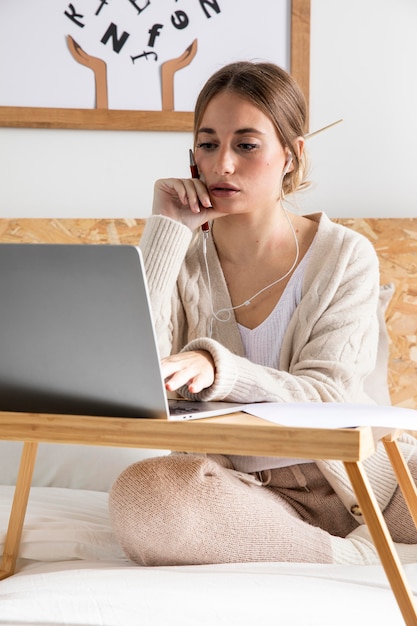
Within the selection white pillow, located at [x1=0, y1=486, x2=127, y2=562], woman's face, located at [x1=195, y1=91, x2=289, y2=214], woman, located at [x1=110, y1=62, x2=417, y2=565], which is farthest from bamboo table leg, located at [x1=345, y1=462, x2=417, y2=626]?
woman's face, located at [x1=195, y1=91, x2=289, y2=214]

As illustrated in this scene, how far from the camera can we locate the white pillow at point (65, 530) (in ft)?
4.22


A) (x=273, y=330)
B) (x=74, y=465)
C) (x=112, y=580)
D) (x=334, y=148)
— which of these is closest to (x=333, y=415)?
(x=112, y=580)

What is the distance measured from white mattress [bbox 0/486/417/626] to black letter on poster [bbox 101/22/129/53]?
1.32m

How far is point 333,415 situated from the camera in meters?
0.83

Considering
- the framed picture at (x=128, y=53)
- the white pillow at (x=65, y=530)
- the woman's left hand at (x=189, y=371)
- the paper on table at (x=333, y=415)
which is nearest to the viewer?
the paper on table at (x=333, y=415)

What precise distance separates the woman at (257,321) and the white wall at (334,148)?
0.53 metres

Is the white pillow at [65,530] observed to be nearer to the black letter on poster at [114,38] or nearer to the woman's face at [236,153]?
the woman's face at [236,153]

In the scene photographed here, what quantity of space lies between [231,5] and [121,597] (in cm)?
160

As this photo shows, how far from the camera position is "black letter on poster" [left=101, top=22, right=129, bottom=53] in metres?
2.12

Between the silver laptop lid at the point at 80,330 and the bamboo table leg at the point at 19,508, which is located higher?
the silver laptop lid at the point at 80,330

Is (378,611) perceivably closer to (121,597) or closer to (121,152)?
(121,597)

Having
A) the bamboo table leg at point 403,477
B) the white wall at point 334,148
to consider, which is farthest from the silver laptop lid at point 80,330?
the white wall at point 334,148

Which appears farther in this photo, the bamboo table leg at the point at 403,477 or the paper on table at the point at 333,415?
the bamboo table leg at the point at 403,477

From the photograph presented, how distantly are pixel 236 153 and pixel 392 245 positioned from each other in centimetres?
64
